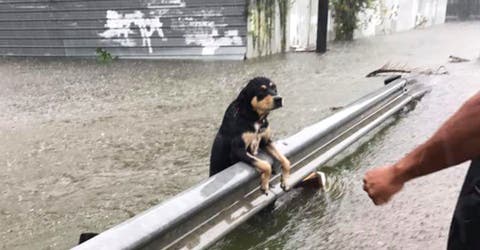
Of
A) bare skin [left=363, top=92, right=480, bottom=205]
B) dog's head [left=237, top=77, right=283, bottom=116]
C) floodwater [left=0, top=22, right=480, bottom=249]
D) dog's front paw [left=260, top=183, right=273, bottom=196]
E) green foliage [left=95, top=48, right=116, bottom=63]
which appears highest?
bare skin [left=363, top=92, right=480, bottom=205]

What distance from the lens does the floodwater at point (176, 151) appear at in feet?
9.91

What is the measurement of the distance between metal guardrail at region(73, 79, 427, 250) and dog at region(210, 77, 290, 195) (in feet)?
0.19

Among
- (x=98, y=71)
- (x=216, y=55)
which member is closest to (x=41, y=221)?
(x=98, y=71)

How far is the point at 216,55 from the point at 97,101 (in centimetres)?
440

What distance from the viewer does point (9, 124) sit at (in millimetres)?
6199

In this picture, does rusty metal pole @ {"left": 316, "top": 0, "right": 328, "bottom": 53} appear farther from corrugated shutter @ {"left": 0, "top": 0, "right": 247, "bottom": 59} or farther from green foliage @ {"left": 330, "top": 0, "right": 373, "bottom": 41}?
green foliage @ {"left": 330, "top": 0, "right": 373, "bottom": 41}

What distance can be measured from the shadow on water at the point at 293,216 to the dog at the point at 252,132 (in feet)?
0.83

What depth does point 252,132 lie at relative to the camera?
9.50 ft

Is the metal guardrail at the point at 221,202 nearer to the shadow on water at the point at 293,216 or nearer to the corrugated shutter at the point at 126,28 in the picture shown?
the shadow on water at the point at 293,216

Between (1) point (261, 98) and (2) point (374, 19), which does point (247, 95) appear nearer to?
(1) point (261, 98)

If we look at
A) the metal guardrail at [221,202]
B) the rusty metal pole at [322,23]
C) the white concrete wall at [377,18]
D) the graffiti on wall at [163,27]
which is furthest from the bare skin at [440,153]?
the white concrete wall at [377,18]

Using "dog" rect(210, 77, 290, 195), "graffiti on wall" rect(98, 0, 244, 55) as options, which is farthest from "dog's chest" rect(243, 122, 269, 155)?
"graffiti on wall" rect(98, 0, 244, 55)

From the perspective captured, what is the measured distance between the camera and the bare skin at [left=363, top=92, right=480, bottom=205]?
1297 mm

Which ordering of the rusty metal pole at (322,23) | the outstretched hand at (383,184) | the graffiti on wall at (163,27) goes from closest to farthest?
the outstretched hand at (383,184) < the graffiti on wall at (163,27) < the rusty metal pole at (322,23)
